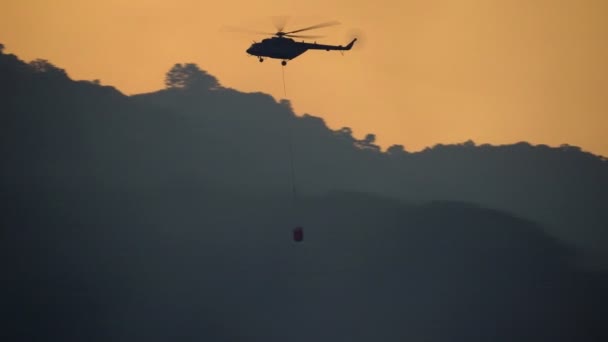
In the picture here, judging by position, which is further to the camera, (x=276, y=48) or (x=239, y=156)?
(x=239, y=156)

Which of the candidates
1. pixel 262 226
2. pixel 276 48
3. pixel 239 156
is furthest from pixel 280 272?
pixel 276 48

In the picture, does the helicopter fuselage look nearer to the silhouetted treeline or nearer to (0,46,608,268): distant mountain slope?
the silhouetted treeline

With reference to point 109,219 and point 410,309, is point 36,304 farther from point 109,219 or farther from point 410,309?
point 410,309

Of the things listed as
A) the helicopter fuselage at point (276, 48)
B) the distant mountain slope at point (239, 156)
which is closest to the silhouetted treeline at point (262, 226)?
the distant mountain slope at point (239, 156)

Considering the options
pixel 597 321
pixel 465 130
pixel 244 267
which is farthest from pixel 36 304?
pixel 597 321

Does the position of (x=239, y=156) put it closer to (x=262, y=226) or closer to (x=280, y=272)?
(x=262, y=226)

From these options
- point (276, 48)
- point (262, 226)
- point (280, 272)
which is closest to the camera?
point (276, 48)
